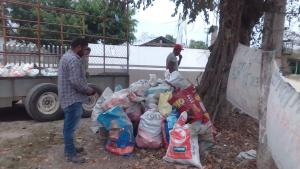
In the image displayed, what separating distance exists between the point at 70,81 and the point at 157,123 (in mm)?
1375

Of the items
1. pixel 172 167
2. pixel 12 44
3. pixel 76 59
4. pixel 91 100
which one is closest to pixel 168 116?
pixel 172 167

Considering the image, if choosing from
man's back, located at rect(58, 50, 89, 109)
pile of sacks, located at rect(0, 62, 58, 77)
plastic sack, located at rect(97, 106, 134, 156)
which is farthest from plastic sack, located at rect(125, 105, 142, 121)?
pile of sacks, located at rect(0, 62, 58, 77)

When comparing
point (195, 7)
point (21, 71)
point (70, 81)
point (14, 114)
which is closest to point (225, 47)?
point (195, 7)

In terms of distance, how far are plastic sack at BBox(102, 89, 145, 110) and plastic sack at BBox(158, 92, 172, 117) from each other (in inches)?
14.2

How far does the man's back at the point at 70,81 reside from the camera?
342 centimetres

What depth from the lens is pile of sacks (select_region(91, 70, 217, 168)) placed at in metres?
3.47

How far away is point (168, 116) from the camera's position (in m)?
3.96

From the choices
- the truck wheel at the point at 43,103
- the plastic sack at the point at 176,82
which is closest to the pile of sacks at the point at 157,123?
the plastic sack at the point at 176,82

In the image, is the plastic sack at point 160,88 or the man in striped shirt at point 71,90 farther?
the plastic sack at point 160,88

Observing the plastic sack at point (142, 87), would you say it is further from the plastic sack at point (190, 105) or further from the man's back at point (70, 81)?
the man's back at point (70, 81)

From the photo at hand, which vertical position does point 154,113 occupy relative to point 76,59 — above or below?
below

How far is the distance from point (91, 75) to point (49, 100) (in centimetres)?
111

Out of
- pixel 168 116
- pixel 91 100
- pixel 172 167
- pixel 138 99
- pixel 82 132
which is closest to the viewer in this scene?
pixel 172 167

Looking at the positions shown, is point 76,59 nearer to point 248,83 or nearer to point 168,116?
point 168,116
